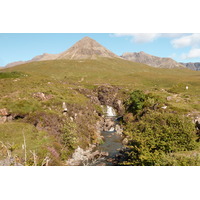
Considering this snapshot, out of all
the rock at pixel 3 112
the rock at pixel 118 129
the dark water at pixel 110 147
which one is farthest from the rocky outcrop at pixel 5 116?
the rock at pixel 118 129

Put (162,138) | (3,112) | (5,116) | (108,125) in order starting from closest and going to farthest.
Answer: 1. (162,138)
2. (5,116)
3. (3,112)
4. (108,125)

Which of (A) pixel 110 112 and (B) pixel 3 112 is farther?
(A) pixel 110 112

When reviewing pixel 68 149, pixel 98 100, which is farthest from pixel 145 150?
pixel 98 100

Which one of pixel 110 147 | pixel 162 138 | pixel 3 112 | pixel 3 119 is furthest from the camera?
pixel 110 147

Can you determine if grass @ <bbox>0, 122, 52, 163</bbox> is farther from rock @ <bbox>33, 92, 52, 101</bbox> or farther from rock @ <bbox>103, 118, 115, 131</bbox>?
rock @ <bbox>103, 118, 115, 131</bbox>

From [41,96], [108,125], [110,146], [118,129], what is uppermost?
[41,96]

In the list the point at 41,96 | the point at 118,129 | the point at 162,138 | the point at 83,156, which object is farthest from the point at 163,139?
the point at 41,96

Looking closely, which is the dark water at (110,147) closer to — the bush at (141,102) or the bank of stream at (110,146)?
the bank of stream at (110,146)

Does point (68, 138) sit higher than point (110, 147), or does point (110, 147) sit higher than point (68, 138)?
point (68, 138)

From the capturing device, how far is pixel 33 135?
2225 centimetres

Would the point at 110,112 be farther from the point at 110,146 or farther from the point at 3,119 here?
the point at 3,119

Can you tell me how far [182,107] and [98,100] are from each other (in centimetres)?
2995

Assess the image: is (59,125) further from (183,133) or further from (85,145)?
(183,133)

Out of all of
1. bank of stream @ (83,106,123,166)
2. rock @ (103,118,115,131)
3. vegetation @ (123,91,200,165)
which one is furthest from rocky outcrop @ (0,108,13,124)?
vegetation @ (123,91,200,165)
